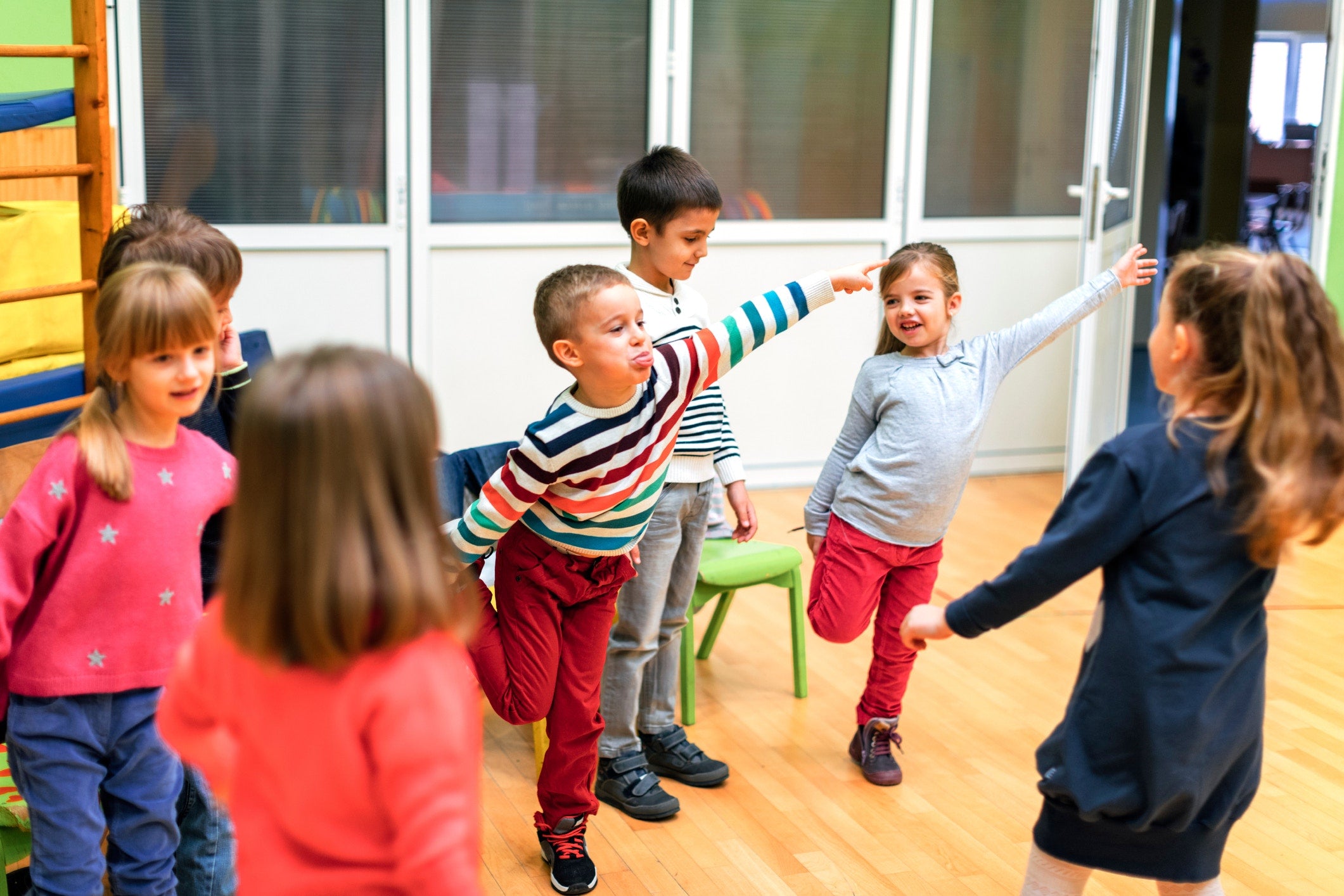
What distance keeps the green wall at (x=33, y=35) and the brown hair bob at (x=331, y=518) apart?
3382 mm

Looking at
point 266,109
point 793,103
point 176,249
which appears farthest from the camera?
point 793,103

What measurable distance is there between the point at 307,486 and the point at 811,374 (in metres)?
4.17

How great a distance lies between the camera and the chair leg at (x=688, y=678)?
Result: 2.95 meters

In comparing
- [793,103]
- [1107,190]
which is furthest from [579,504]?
[793,103]

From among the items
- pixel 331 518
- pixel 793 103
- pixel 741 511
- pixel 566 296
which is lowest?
pixel 741 511

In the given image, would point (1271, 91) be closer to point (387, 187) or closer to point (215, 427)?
point (387, 187)

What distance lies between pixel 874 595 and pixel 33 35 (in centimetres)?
320

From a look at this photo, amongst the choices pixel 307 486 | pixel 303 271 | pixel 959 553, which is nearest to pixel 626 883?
pixel 307 486

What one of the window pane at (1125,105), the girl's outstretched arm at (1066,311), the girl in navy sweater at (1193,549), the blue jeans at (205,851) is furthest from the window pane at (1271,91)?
the blue jeans at (205,851)

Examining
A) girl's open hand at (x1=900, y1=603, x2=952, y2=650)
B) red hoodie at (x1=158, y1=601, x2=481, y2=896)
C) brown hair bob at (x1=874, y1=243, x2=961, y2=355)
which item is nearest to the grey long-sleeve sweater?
brown hair bob at (x1=874, y1=243, x2=961, y2=355)

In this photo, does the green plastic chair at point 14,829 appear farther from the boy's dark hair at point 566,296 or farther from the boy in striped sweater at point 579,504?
the boy's dark hair at point 566,296

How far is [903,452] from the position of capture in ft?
Answer: 8.36

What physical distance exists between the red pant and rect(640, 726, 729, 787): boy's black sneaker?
327mm

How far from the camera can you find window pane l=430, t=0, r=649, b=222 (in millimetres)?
4648
